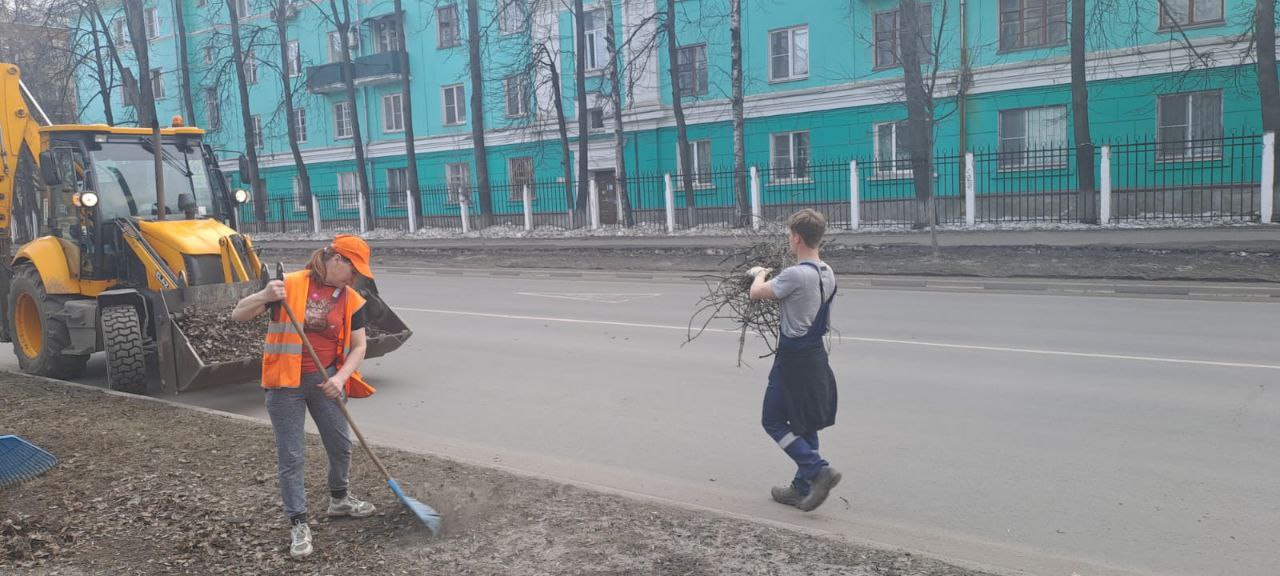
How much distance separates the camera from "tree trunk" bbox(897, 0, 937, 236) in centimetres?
1878

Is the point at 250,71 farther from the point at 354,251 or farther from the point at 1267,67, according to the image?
the point at 354,251

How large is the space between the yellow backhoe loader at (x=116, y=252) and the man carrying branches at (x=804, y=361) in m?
4.44

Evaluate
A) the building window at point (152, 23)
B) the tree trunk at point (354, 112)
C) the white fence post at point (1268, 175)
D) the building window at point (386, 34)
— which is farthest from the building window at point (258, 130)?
the white fence post at point (1268, 175)

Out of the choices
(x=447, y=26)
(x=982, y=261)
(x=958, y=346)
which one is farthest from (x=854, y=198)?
(x=447, y=26)

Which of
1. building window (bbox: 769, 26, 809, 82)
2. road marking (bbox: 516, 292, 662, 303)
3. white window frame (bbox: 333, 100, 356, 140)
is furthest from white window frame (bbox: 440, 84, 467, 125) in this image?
road marking (bbox: 516, 292, 662, 303)

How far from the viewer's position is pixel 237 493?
521 centimetres

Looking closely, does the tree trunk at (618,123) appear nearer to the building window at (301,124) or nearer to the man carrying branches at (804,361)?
the building window at (301,124)

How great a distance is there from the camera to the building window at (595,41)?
34.1m

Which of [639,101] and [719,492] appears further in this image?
[639,101]

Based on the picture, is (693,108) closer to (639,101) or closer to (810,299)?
(639,101)

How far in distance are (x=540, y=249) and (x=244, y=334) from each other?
16047 millimetres

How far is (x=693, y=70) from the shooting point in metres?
32.2

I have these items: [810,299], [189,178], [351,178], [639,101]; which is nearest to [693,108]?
[639,101]

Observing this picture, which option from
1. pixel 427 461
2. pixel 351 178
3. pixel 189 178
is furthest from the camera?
pixel 351 178
